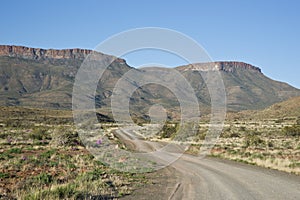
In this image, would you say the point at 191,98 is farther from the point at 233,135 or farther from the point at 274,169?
the point at 233,135

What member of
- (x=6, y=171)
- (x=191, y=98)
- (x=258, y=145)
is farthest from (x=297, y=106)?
(x=6, y=171)

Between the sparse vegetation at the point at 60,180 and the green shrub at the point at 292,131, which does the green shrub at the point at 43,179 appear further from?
the green shrub at the point at 292,131

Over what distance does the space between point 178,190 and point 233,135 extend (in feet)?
132

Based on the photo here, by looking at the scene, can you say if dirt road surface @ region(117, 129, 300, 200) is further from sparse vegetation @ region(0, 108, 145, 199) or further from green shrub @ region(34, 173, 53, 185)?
green shrub @ region(34, 173, 53, 185)

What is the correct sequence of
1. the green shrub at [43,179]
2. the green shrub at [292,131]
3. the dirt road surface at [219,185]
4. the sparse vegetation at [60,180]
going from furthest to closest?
1. the green shrub at [292,131]
2. the green shrub at [43,179]
3. the dirt road surface at [219,185]
4. the sparse vegetation at [60,180]

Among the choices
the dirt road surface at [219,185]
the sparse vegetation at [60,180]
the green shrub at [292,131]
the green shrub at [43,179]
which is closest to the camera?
the sparse vegetation at [60,180]

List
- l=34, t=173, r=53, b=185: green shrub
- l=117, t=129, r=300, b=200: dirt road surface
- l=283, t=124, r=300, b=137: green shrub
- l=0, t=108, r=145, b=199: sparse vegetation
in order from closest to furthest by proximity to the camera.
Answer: l=0, t=108, r=145, b=199: sparse vegetation, l=117, t=129, r=300, b=200: dirt road surface, l=34, t=173, r=53, b=185: green shrub, l=283, t=124, r=300, b=137: green shrub

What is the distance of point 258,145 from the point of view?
35688 millimetres

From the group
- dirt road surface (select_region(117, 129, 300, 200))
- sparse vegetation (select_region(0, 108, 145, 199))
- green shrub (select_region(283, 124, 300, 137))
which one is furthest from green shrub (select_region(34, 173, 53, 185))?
green shrub (select_region(283, 124, 300, 137))

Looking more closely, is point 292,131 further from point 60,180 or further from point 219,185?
point 60,180

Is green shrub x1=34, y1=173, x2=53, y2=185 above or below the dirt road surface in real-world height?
above

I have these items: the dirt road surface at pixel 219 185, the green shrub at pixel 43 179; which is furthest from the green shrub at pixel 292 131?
the green shrub at pixel 43 179

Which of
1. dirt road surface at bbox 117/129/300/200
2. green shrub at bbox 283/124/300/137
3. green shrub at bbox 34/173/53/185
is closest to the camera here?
dirt road surface at bbox 117/129/300/200

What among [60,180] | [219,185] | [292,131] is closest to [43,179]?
[60,180]
